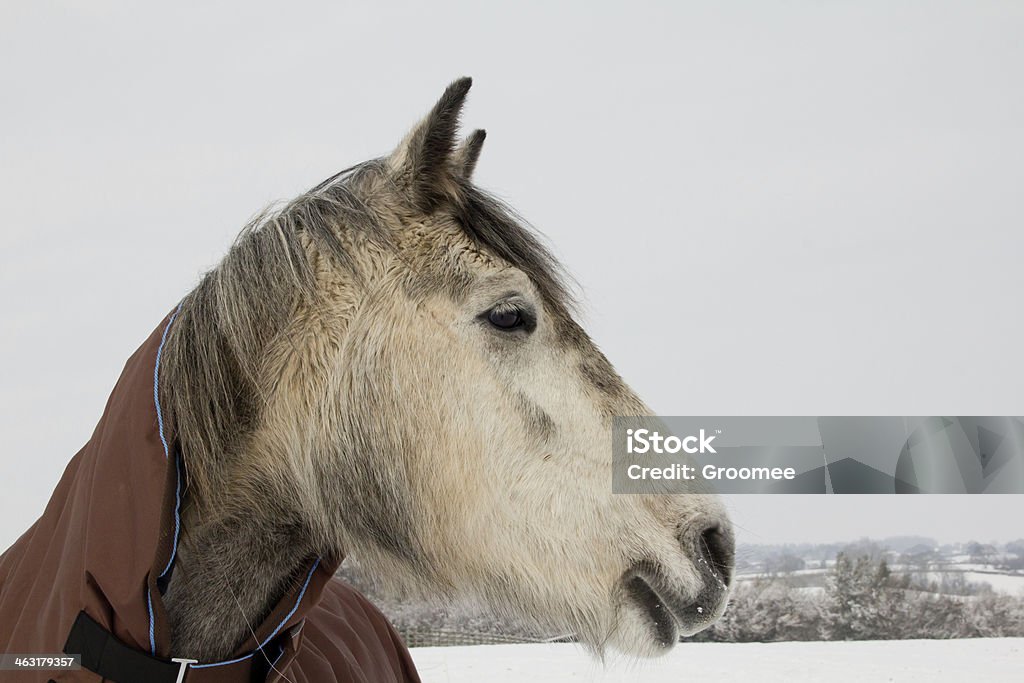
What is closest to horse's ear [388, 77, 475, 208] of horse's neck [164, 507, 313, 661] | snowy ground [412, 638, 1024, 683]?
horse's neck [164, 507, 313, 661]

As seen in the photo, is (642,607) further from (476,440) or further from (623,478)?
(476,440)

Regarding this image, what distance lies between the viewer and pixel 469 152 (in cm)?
231

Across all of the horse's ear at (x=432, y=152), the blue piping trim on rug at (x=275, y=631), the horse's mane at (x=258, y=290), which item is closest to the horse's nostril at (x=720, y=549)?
the horse's mane at (x=258, y=290)

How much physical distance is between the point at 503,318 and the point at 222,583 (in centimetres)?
88

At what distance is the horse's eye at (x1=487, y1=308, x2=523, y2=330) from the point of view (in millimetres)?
1886

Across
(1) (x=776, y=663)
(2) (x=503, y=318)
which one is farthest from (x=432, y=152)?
(1) (x=776, y=663)

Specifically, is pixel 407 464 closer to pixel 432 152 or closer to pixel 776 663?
pixel 432 152

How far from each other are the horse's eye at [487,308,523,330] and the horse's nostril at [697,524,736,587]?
2.17 feet

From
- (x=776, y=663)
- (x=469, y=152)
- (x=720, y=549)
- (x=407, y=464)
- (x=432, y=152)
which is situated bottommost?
(x=776, y=663)

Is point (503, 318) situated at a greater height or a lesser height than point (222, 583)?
greater

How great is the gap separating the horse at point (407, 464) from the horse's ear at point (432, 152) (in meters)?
0.04

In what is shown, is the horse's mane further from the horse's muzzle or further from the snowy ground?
the snowy ground

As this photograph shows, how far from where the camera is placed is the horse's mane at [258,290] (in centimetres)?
176

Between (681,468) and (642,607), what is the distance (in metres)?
0.34
